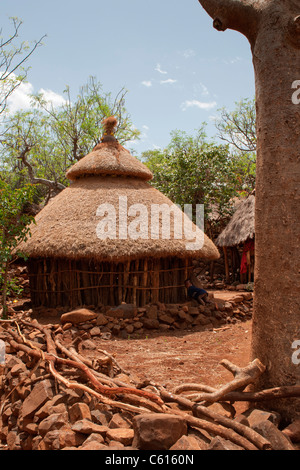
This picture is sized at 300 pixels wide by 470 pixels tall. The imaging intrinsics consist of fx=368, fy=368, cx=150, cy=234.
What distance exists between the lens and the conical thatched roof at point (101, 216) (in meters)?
7.07

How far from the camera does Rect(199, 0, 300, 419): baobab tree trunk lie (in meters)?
2.67

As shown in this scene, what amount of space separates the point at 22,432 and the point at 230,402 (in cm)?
173

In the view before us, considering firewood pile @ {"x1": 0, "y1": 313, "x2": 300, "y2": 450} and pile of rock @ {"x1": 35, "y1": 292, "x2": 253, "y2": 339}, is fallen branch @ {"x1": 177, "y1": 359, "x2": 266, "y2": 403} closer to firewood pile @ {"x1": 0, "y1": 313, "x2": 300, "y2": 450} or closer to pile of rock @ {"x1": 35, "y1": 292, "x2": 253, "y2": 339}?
firewood pile @ {"x1": 0, "y1": 313, "x2": 300, "y2": 450}

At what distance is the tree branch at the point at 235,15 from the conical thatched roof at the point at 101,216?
4.54m

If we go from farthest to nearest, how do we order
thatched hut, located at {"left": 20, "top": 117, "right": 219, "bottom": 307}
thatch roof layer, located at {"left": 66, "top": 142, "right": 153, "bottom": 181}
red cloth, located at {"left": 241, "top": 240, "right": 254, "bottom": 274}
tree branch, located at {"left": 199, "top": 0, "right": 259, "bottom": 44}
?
red cloth, located at {"left": 241, "top": 240, "right": 254, "bottom": 274}, thatch roof layer, located at {"left": 66, "top": 142, "right": 153, "bottom": 181}, thatched hut, located at {"left": 20, "top": 117, "right": 219, "bottom": 307}, tree branch, located at {"left": 199, "top": 0, "right": 259, "bottom": 44}

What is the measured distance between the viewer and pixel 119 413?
2814 mm

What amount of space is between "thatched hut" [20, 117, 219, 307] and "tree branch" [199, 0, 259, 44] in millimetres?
4538

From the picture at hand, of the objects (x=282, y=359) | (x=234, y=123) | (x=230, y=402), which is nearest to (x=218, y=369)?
(x=230, y=402)

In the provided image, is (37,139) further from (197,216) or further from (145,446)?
(145,446)

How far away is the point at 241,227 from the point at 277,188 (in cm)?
930

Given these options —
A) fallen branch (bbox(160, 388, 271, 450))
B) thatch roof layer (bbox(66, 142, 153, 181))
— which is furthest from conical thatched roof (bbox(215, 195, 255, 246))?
fallen branch (bbox(160, 388, 271, 450))

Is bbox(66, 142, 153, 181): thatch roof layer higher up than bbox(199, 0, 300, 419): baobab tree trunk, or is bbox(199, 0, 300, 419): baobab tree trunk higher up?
bbox(66, 142, 153, 181): thatch roof layer

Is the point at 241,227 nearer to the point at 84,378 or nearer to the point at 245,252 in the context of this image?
the point at 245,252

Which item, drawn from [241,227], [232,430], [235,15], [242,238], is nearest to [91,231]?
[235,15]
